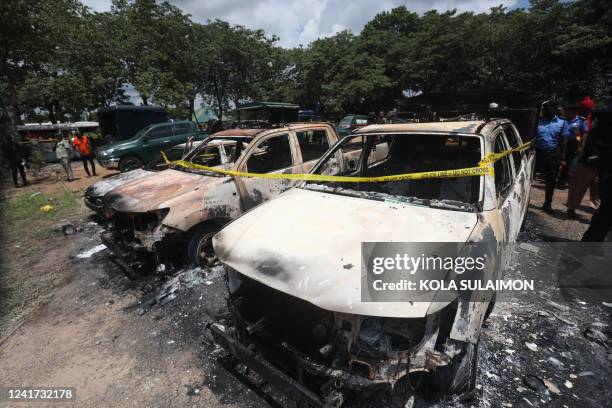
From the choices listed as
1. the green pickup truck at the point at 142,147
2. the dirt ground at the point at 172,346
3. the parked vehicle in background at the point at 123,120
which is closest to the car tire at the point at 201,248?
the dirt ground at the point at 172,346

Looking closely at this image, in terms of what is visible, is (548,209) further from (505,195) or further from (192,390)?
(192,390)

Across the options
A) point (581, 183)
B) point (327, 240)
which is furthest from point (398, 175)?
point (581, 183)

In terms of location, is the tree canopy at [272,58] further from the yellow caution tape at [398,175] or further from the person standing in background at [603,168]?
the yellow caution tape at [398,175]

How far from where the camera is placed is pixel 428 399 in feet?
7.62

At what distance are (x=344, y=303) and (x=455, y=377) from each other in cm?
112

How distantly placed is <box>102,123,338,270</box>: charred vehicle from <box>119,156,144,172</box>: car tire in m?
6.83

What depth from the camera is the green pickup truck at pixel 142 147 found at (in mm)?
10617

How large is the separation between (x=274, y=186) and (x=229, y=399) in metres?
2.85

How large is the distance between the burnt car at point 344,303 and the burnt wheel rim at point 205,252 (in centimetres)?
169

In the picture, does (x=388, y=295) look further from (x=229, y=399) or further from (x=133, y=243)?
(x=133, y=243)

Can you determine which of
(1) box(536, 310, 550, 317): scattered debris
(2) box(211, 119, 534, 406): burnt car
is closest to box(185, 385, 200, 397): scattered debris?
(2) box(211, 119, 534, 406): burnt car

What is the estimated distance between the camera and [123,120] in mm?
16016

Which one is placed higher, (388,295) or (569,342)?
(388,295)

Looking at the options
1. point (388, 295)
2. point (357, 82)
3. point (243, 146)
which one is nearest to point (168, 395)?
point (388, 295)
